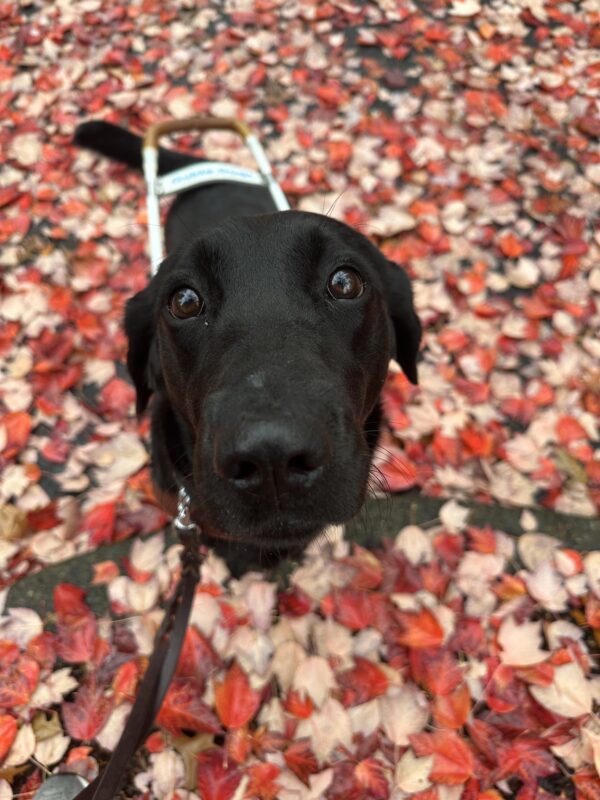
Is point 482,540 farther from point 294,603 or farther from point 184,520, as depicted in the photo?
point 184,520

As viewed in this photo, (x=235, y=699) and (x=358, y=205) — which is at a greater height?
(x=358, y=205)

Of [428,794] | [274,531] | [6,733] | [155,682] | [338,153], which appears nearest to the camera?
[274,531]

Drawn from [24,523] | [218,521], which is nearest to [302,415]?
[218,521]

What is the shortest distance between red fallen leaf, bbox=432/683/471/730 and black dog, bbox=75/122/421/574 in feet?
2.72

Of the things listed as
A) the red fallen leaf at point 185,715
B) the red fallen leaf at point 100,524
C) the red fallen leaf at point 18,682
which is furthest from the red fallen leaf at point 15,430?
A: the red fallen leaf at point 185,715

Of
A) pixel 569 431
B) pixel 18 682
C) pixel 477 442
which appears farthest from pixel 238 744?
pixel 569 431

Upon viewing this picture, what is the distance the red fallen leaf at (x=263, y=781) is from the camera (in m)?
2.08

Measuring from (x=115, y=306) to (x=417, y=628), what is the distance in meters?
2.51

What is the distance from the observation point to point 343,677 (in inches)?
90.7

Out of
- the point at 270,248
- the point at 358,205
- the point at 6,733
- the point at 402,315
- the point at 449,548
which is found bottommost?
the point at 6,733

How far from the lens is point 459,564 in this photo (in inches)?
102

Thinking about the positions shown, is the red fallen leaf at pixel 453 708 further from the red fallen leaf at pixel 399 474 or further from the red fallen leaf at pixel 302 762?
the red fallen leaf at pixel 399 474

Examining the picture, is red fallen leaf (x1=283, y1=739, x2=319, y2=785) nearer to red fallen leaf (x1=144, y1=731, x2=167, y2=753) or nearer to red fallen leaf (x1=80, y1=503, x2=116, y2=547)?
red fallen leaf (x1=144, y1=731, x2=167, y2=753)

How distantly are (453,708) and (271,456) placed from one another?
62.1 inches
